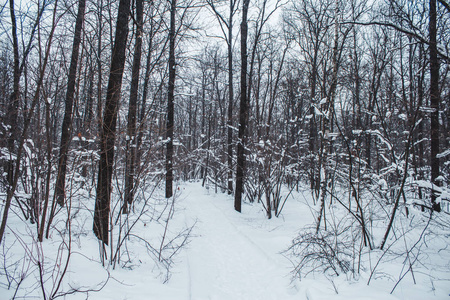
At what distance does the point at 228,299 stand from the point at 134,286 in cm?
132

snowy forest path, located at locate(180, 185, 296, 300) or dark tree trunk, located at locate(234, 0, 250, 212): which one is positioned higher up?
dark tree trunk, located at locate(234, 0, 250, 212)

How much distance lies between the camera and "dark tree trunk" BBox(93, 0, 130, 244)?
402 cm

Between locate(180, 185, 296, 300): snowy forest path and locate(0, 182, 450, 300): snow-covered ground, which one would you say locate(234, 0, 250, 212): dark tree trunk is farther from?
locate(0, 182, 450, 300): snow-covered ground

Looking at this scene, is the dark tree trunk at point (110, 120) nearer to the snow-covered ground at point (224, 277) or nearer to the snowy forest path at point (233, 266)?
the snow-covered ground at point (224, 277)

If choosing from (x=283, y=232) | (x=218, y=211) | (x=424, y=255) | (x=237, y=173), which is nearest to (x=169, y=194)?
(x=218, y=211)

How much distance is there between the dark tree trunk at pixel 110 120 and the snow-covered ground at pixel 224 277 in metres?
0.64

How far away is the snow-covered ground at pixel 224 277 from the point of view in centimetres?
296

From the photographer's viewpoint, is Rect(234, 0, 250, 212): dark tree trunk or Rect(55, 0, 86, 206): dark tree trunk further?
Rect(234, 0, 250, 212): dark tree trunk

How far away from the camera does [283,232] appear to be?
6230 millimetres

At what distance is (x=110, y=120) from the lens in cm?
417

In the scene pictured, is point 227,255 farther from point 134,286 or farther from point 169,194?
point 169,194

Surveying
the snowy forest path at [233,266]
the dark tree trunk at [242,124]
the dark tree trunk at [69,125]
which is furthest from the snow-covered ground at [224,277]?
the dark tree trunk at [242,124]

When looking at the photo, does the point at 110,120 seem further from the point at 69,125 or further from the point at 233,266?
the point at 233,266

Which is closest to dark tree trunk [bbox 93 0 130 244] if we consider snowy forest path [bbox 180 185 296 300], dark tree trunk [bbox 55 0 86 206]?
dark tree trunk [bbox 55 0 86 206]
